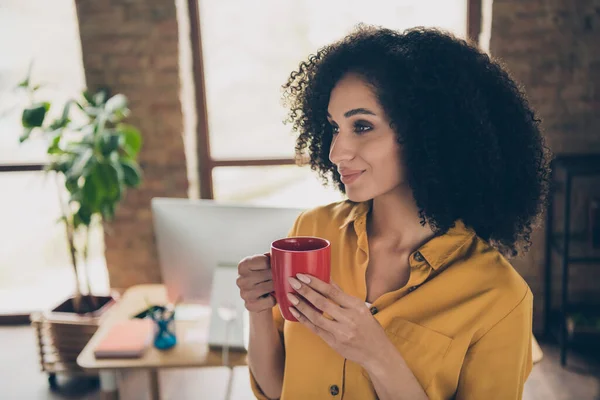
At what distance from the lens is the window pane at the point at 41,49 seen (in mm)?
3064

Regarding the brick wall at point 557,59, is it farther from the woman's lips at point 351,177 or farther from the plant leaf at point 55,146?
the plant leaf at point 55,146

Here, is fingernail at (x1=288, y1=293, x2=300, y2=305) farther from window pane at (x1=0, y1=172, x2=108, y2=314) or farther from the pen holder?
window pane at (x1=0, y1=172, x2=108, y2=314)

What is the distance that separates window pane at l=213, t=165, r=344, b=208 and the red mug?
2285 mm

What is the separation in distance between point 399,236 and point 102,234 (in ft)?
8.11

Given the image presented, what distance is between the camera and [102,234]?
3135mm

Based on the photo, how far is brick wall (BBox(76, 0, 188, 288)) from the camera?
280 centimetres

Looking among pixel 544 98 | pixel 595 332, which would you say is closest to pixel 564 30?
pixel 544 98

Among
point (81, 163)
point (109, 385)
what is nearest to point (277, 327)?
point (109, 385)

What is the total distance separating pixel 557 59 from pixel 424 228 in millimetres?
2131

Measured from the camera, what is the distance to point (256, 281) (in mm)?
958

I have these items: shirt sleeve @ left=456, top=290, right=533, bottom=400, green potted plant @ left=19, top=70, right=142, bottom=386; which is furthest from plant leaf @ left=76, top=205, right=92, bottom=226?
shirt sleeve @ left=456, top=290, right=533, bottom=400

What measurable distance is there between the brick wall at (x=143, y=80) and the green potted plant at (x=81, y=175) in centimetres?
33

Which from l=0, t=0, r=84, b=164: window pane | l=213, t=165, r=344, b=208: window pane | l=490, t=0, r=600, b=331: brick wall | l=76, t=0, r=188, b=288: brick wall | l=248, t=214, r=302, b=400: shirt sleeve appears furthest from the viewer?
l=213, t=165, r=344, b=208: window pane

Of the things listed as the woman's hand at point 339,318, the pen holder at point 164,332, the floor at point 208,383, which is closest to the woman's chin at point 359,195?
the woman's hand at point 339,318
